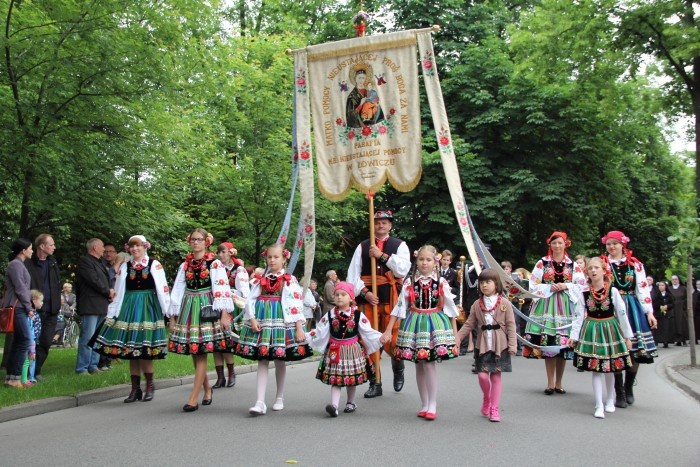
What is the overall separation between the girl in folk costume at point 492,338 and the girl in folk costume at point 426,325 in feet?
0.80

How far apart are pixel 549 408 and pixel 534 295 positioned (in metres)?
1.58

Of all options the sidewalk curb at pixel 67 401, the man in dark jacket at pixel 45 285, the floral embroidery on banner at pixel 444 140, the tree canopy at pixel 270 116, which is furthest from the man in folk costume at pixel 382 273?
the man in dark jacket at pixel 45 285

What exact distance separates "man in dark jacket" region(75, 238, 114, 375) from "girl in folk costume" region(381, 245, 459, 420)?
202 inches

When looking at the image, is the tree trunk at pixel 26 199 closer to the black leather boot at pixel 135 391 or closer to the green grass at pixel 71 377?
the green grass at pixel 71 377

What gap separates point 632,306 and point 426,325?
3.00 meters

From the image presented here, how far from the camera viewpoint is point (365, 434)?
7.05 metres

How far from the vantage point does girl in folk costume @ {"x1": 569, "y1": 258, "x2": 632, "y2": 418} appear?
8383 millimetres

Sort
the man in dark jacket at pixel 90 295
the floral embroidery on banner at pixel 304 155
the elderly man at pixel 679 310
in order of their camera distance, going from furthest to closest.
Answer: the elderly man at pixel 679 310
the man in dark jacket at pixel 90 295
the floral embroidery on banner at pixel 304 155

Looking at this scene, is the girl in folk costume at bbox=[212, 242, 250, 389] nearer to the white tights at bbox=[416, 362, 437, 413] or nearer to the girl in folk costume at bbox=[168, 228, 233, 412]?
the girl in folk costume at bbox=[168, 228, 233, 412]

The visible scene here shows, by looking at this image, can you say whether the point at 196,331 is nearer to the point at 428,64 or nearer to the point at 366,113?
the point at 366,113

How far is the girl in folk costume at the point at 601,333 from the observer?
8383 millimetres

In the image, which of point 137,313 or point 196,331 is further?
point 137,313

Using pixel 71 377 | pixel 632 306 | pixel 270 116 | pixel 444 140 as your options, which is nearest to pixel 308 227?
pixel 444 140

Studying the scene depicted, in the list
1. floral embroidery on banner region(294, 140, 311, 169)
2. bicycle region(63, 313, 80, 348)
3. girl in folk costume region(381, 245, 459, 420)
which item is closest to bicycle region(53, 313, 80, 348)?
bicycle region(63, 313, 80, 348)
